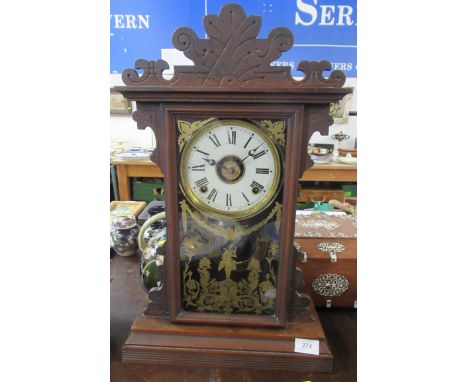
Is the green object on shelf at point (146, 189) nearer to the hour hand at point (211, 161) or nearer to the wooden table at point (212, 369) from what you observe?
the wooden table at point (212, 369)

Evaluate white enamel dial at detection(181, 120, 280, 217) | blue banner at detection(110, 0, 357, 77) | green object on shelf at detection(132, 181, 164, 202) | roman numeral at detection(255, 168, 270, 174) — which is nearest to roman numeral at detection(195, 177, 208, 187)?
white enamel dial at detection(181, 120, 280, 217)

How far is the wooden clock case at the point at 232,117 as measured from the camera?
618 mm

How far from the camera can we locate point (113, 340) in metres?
0.78

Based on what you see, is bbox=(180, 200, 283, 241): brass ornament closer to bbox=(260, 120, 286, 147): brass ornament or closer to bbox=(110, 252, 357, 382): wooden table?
bbox=(260, 120, 286, 147): brass ornament

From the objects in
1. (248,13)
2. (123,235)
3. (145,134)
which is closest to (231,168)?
(123,235)

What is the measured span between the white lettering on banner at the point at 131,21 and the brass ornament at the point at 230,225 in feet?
5.52

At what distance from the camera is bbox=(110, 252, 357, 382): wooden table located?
700mm

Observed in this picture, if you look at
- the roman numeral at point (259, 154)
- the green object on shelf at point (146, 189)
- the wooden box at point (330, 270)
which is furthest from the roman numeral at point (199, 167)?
the green object on shelf at point (146, 189)

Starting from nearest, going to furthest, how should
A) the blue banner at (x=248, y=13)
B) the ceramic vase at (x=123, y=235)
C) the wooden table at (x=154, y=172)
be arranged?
the ceramic vase at (x=123, y=235) → the blue banner at (x=248, y=13) → the wooden table at (x=154, y=172)

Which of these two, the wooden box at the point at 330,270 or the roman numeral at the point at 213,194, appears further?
the wooden box at the point at 330,270

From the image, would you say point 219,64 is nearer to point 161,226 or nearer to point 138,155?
point 161,226

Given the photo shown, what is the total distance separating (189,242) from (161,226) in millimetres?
283

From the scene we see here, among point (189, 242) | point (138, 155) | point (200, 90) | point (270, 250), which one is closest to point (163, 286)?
point (189, 242)

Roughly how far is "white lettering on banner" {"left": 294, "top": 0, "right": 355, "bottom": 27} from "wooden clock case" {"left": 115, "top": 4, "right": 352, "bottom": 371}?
5.19ft
